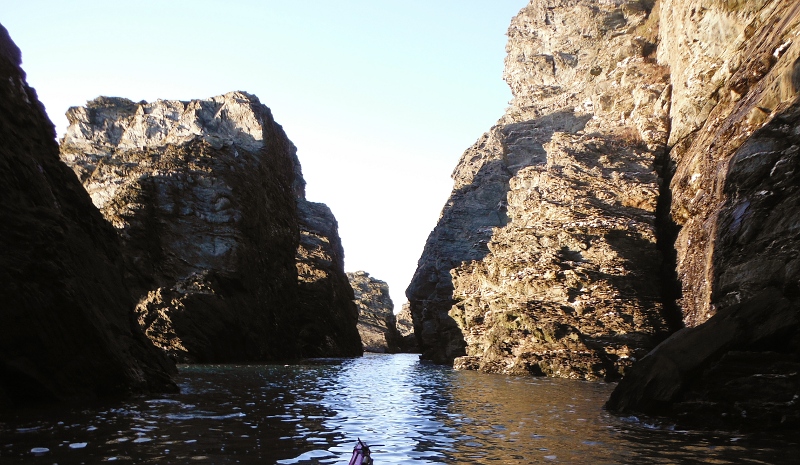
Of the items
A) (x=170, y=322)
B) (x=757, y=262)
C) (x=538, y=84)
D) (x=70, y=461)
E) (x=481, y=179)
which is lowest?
(x=70, y=461)

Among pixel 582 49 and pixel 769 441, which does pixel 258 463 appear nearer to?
pixel 769 441

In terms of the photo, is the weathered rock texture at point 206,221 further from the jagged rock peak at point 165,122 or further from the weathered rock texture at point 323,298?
the weathered rock texture at point 323,298

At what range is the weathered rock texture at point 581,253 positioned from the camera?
37.2 metres

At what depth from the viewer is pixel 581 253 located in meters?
40.8

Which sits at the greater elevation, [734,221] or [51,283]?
[734,221]

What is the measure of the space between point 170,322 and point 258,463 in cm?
3885

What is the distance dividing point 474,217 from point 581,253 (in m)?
40.6

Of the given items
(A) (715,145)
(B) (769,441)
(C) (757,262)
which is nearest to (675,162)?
Result: (A) (715,145)

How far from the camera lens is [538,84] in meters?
93.2

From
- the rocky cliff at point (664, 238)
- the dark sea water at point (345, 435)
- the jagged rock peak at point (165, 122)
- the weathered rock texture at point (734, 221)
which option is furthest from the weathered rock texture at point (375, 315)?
the dark sea water at point (345, 435)

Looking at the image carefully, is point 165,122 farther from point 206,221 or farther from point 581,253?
point 581,253

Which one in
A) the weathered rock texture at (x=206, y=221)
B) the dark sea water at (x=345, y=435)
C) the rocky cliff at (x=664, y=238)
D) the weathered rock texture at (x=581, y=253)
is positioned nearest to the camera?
the dark sea water at (x=345, y=435)

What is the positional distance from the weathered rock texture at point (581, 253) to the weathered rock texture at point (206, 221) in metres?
18.1

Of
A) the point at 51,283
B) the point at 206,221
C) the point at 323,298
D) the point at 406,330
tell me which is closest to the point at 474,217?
the point at 323,298
